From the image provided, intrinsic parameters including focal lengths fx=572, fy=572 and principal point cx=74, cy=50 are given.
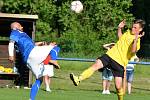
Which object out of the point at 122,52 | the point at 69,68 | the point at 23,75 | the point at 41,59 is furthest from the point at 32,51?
the point at 69,68

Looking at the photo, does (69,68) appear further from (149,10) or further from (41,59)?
(149,10)

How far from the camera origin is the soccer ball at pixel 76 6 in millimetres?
32875

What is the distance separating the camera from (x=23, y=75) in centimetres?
1939

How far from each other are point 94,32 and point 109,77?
1650 cm

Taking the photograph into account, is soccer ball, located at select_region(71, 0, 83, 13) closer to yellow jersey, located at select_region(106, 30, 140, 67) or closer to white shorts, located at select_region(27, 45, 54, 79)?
white shorts, located at select_region(27, 45, 54, 79)

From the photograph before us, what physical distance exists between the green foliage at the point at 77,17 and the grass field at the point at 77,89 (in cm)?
706

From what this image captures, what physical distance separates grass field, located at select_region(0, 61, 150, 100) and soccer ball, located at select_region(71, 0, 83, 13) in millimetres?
7020

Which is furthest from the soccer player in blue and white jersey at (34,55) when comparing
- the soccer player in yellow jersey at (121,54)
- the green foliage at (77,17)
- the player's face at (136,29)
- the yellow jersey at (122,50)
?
the green foliage at (77,17)

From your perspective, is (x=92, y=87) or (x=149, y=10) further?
(x=149, y=10)

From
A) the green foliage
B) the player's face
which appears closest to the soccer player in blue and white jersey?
the player's face

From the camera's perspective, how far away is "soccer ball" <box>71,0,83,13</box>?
32.9m

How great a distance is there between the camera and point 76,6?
3372cm

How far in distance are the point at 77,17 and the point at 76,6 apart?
0.94 m

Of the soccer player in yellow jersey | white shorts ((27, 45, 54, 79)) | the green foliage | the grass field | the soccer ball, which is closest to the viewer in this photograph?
the soccer player in yellow jersey
